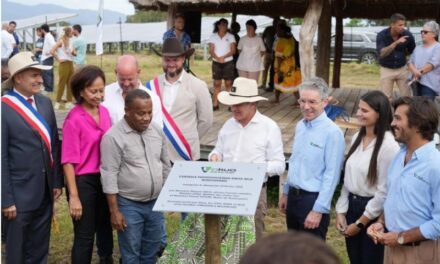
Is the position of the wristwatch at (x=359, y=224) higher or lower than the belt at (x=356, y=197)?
lower

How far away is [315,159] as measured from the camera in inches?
161

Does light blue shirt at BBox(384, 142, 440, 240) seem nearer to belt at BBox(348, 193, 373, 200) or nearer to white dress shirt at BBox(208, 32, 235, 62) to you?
belt at BBox(348, 193, 373, 200)

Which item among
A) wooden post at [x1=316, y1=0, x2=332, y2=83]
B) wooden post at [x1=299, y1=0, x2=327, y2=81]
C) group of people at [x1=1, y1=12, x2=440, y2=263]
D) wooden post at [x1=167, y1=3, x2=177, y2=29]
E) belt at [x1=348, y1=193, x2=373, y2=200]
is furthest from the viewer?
wooden post at [x1=167, y1=3, x2=177, y2=29]

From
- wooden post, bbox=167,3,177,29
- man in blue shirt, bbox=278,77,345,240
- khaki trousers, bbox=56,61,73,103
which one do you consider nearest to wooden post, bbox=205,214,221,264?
man in blue shirt, bbox=278,77,345,240

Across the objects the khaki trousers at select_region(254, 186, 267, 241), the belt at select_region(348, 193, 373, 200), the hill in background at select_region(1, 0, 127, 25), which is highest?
the belt at select_region(348, 193, 373, 200)

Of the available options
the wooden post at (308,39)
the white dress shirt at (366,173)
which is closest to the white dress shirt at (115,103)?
the white dress shirt at (366,173)

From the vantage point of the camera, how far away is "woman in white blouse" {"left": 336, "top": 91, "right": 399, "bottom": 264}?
382 cm

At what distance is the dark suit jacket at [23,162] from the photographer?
4.16 m

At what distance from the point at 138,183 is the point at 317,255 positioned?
317 cm

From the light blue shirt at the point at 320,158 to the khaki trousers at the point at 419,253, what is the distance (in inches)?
24.8

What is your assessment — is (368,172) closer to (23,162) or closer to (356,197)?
(356,197)

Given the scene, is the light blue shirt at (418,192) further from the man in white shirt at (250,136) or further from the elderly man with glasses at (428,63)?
the elderly man with glasses at (428,63)

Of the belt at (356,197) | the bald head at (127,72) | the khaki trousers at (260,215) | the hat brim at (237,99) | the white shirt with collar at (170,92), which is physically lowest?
the khaki trousers at (260,215)

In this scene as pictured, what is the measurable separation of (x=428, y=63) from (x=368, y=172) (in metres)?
5.09
